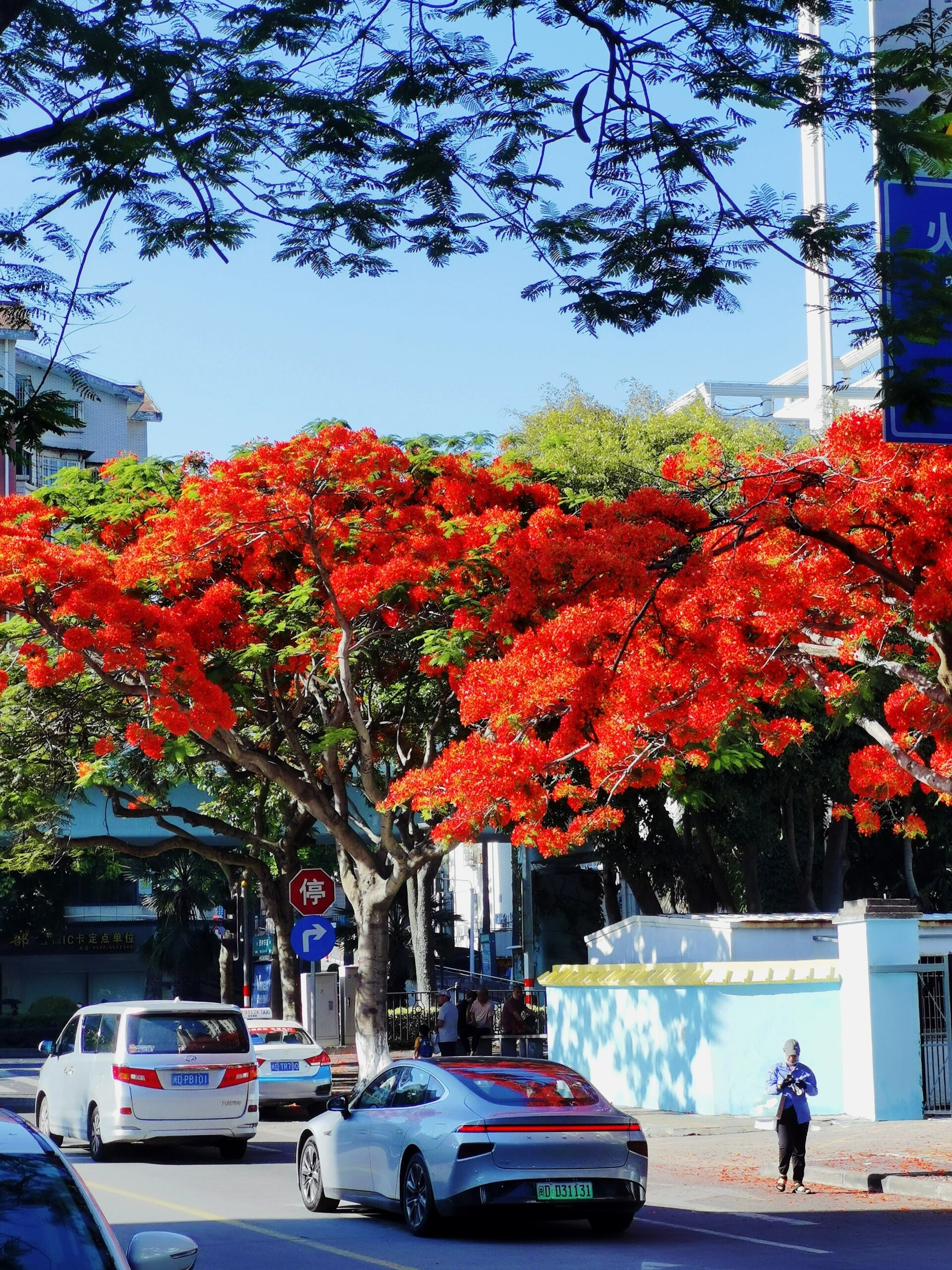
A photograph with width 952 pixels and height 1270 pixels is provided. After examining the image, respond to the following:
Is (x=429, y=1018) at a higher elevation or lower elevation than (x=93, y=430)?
lower

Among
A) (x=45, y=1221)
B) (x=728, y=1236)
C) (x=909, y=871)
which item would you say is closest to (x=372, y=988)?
(x=728, y=1236)

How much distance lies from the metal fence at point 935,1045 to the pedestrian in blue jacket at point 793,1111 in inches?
200

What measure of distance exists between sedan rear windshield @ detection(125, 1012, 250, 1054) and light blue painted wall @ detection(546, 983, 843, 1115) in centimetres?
633

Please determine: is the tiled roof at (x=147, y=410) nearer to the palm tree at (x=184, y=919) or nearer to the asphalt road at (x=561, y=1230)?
the palm tree at (x=184, y=919)

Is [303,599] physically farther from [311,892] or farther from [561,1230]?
[561,1230]

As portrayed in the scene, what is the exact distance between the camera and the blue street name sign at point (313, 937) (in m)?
21.2

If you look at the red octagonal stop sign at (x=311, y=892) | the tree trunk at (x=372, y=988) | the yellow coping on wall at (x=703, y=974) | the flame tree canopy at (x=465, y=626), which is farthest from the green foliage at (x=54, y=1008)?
the yellow coping on wall at (x=703, y=974)

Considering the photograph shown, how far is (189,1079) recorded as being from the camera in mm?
16578

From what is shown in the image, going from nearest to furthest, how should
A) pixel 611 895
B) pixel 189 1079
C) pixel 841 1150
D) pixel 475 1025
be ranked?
pixel 841 1150 → pixel 189 1079 → pixel 475 1025 → pixel 611 895

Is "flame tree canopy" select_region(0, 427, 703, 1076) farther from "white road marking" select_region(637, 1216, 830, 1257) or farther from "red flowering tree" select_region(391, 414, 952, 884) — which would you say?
"white road marking" select_region(637, 1216, 830, 1257)

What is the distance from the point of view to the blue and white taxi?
864 inches

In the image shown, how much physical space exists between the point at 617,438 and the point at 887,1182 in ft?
65.0

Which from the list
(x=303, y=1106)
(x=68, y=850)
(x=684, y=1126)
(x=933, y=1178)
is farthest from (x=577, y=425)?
(x=933, y=1178)

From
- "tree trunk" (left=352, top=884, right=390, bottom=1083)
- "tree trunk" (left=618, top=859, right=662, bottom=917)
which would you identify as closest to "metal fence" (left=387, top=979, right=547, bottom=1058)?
"tree trunk" (left=618, top=859, right=662, bottom=917)
